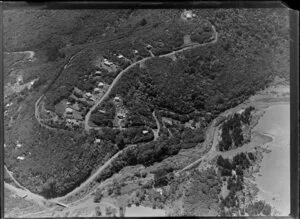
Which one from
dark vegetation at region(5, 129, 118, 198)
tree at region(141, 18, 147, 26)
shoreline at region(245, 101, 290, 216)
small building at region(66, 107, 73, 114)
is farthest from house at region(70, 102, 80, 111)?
shoreline at region(245, 101, 290, 216)

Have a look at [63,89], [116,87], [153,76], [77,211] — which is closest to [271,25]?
[153,76]

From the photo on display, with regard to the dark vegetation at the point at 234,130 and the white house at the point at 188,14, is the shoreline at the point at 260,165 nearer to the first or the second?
the dark vegetation at the point at 234,130

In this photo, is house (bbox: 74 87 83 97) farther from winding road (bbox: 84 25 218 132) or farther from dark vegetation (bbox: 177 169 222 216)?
dark vegetation (bbox: 177 169 222 216)

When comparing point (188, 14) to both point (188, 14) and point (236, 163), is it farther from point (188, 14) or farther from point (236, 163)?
point (236, 163)

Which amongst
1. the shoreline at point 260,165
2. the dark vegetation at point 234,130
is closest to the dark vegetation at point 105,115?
the dark vegetation at point 234,130

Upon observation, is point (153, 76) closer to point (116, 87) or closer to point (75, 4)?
point (116, 87)

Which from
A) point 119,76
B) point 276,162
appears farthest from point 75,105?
point 276,162
